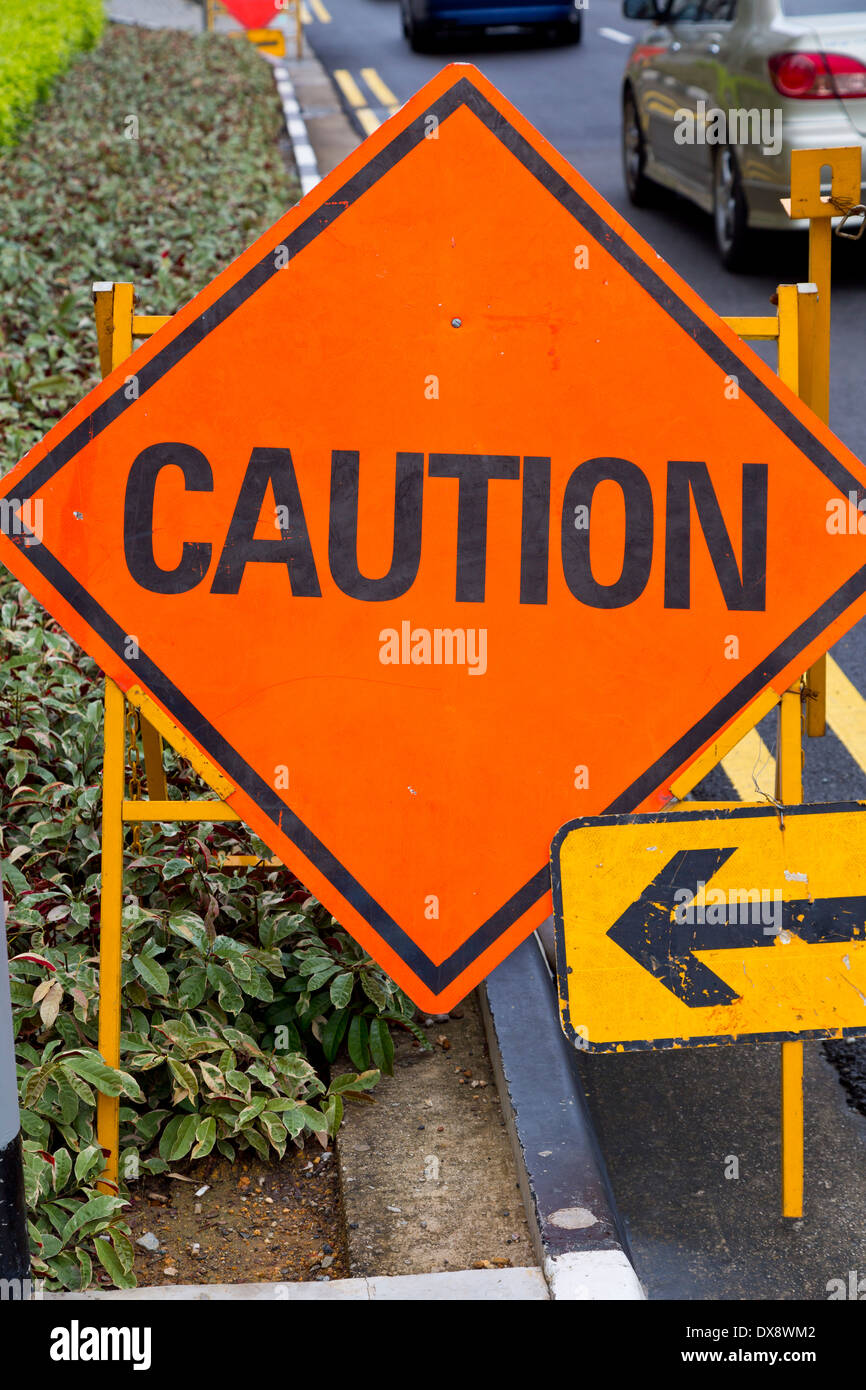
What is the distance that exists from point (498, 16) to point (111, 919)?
20.0m

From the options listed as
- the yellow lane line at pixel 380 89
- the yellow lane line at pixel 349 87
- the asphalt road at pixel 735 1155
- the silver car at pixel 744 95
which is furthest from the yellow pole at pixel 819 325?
the yellow lane line at pixel 349 87

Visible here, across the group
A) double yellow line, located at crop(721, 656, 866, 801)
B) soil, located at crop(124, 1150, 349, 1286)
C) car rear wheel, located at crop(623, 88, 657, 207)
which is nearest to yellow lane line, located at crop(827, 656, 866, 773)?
double yellow line, located at crop(721, 656, 866, 801)

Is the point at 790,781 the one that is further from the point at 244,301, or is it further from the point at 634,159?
the point at 634,159

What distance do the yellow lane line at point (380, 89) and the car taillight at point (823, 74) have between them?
27.9 feet

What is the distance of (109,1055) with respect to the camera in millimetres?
A: 3068

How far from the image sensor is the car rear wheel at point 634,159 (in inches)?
465

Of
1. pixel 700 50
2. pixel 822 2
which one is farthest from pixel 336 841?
pixel 700 50

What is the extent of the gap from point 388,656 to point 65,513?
0.63 m

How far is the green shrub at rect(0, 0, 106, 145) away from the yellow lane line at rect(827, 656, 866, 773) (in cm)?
837

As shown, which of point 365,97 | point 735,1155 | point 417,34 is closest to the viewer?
point 735,1155

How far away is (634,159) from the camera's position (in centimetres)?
1207

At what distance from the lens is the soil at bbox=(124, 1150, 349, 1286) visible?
9.76ft

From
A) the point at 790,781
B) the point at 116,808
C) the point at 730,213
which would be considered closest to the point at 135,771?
the point at 116,808

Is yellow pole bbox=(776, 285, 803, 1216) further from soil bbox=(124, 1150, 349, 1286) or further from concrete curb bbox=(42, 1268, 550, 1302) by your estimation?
soil bbox=(124, 1150, 349, 1286)
